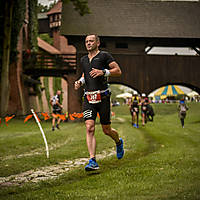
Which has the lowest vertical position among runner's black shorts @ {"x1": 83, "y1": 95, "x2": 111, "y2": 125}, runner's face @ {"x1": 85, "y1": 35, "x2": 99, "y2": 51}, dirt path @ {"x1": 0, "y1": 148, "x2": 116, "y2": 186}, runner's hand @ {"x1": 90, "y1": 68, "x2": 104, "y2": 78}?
dirt path @ {"x1": 0, "y1": 148, "x2": 116, "y2": 186}

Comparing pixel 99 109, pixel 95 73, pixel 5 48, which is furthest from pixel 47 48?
pixel 95 73

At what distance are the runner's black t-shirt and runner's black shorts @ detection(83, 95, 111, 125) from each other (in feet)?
0.74

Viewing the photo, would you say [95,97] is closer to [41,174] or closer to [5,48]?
[41,174]

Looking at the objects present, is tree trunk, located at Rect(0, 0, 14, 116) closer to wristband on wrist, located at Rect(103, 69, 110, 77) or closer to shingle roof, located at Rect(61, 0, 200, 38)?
shingle roof, located at Rect(61, 0, 200, 38)

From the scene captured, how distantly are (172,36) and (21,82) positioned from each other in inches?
540

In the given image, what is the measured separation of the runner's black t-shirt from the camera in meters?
5.57

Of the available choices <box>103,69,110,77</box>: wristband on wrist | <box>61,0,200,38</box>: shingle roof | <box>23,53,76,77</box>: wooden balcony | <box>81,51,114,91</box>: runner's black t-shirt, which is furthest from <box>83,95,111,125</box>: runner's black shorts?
<box>23,53,76,77</box>: wooden balcony

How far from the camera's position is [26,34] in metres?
31.3

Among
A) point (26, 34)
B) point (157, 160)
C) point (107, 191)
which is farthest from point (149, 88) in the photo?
point (107, 191)

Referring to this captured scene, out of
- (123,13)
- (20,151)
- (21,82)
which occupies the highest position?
(123,13)

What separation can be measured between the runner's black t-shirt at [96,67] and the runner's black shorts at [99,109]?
225 mm

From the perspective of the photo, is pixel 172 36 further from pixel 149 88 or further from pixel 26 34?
pixel 26 34

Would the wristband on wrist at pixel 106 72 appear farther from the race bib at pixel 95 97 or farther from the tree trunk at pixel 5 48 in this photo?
the tree trunk at pixel 5 48

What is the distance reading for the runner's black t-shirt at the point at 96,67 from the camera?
5570mm
